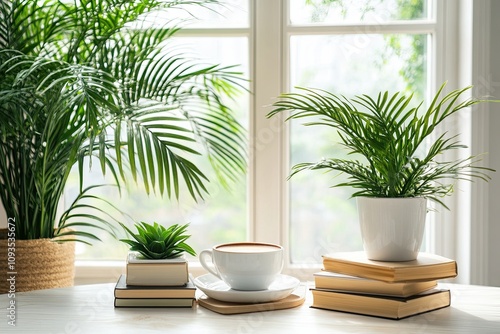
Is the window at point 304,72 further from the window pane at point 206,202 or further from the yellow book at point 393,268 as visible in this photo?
the yellow book at point 393,268

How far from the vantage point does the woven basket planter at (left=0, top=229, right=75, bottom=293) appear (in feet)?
5.65

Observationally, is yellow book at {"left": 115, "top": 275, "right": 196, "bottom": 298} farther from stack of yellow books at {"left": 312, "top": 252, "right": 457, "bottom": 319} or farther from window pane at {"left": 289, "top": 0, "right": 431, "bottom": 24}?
window pane at {"left": 289, "top": 0, "right": 431, "bottom": 24}

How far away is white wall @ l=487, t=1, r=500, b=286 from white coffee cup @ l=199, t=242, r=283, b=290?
102 cm

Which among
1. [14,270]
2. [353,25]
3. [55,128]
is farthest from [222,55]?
[14,270]

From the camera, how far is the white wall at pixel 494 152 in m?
2.05

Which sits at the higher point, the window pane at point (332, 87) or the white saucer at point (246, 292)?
the window pane at point (332, 87)

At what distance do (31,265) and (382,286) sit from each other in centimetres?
98

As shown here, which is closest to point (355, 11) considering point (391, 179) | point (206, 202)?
point (206, 202)

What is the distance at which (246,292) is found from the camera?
4.34ft

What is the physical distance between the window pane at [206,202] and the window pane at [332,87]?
19 centimetres

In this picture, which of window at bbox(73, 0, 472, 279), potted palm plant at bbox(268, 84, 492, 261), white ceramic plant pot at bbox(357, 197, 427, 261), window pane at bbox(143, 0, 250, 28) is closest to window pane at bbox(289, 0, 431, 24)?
window at bbox(73, 0, 472, 279)

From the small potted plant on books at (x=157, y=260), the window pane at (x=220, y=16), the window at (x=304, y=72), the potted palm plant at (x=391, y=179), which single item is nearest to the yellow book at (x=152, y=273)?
the small potted plant on books at (x=157, y=260)

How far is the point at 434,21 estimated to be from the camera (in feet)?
7.24

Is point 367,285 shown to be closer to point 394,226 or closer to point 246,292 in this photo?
point 394,226
